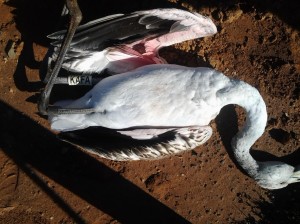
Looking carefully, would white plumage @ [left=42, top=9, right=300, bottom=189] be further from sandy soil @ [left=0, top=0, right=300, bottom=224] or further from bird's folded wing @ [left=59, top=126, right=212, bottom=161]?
sandy soil @ [left=0, top=0, right=300, bottom=224]

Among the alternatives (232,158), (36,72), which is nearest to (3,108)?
(36,72)

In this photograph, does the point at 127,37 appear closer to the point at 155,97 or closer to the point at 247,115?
the point at 155,97

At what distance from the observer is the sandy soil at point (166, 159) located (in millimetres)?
5465

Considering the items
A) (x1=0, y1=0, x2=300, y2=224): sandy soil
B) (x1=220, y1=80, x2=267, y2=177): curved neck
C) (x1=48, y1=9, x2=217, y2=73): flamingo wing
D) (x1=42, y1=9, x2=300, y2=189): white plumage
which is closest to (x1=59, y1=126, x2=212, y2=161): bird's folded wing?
(x1=42, y1=9, x2=300, y2=189): white plumage

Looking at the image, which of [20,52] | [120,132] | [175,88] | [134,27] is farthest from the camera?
[20,52]

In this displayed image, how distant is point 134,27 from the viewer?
12.6ft

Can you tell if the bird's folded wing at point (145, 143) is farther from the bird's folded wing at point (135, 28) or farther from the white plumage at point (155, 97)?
the bird's folded wing at point (135, 28)

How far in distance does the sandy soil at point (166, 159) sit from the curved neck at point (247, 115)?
0.46 metres

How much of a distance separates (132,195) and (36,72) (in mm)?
2326

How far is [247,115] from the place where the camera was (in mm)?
4551

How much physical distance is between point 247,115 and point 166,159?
1.64 metres

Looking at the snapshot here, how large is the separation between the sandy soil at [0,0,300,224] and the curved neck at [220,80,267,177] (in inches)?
18.3

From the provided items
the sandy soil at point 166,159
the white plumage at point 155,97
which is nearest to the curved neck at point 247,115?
the white plumage at point 155,97

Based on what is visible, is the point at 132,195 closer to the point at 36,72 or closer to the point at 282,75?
the point at 36,72
